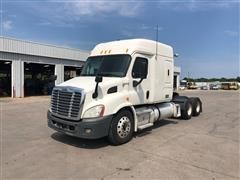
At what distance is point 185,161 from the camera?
525cm

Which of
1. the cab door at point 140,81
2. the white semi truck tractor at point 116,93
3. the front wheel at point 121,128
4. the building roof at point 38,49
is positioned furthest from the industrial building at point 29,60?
the front wheel at point 121,128

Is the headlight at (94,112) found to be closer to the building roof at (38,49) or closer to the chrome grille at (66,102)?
the chrome grille at (66,102)

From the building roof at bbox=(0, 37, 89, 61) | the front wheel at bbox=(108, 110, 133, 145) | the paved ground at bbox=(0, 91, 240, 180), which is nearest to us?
the paved ground at bbox=(0, 91, 240, 180)

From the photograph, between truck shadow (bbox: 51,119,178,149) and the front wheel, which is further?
truck shadow (bbox: 51,119,178,149)

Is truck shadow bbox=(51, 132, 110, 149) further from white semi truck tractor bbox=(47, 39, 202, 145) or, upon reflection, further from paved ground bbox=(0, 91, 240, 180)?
white semi truck tractor bbox=(47, 39, 202, 145)

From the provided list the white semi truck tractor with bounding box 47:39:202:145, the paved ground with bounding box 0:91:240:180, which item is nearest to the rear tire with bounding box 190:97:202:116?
the white semi truck tractor with bounding box 47:39:202:145

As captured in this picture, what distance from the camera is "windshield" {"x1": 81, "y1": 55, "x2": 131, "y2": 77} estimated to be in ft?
22.8

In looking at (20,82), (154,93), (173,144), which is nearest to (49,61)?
(20,82)

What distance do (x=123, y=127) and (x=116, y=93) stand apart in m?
0.97

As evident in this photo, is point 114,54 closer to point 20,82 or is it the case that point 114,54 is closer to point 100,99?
point 100,99

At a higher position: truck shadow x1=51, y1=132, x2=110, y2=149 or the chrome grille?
the chrome grille

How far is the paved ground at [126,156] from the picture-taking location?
458 cm

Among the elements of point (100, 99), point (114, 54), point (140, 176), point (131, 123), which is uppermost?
point (114, 54)

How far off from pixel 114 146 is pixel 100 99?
4.40ft
